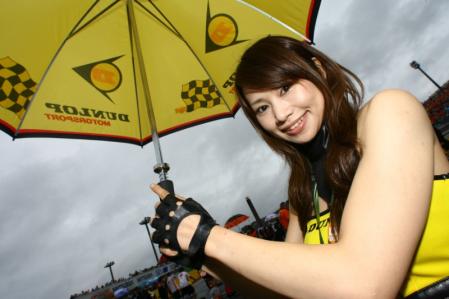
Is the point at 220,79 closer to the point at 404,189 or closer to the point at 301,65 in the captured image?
the point at 301,65

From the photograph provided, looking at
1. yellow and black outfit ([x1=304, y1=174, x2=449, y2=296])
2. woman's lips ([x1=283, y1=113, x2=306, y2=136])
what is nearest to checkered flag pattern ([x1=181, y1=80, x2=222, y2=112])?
woman's lips ([x1=283, y1=113, x2=306, y2=136])

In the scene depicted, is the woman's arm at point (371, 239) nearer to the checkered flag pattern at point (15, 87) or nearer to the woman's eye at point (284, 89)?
the woman's eye at point (284, 89)

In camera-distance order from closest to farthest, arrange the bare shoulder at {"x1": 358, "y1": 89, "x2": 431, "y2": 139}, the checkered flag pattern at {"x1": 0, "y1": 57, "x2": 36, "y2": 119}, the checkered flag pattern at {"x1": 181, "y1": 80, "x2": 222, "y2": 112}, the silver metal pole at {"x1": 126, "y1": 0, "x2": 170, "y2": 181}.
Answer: the bare shoulder at {"x1": 358, "y1": 89, "x2": 431, "y2": 139}, the silver metal pole at {"x1": 126, "y1": 0, "x2": 170, "y2": 181}, the checkered flag pattern at {"x1": 0, "y1": 57, "x2": 36, "y2": 119}, the checkered flag pattern at {"x1": 181, "y1": 80, "x2": 222, "y2": 112}

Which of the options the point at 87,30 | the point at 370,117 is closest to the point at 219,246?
the point at 370,117

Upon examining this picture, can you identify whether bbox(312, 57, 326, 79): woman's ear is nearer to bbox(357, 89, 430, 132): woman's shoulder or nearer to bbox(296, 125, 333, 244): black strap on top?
bbox(296, 125, 333, 244): black strap on top

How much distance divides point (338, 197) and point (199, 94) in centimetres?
250

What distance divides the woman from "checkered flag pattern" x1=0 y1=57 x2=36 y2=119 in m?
1.94

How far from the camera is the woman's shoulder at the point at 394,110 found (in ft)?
3.54

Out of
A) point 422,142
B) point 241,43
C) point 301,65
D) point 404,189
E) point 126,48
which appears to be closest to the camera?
point 404,189

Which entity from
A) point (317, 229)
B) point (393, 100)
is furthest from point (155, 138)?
point (393, 100)

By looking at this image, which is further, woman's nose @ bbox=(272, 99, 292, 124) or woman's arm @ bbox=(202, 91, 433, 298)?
woman's nose @ bbox=(272, 99, 292, 124)

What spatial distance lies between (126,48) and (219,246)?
265cm

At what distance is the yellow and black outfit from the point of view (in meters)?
1.20

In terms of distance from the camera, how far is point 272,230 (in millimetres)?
17016
